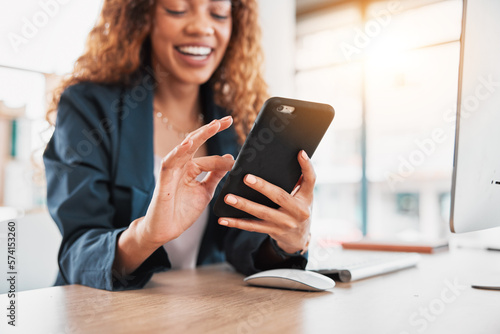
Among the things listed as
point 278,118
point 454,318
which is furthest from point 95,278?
point 454,318

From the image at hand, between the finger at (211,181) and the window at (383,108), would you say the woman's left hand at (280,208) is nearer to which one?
the finger at (211,181)

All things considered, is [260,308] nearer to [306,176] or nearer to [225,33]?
[306,176]

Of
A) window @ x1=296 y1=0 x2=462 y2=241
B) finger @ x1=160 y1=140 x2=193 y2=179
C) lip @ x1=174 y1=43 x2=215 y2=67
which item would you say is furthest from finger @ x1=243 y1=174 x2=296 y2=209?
window @ x1=296 y1=0 x2=462 y2=241

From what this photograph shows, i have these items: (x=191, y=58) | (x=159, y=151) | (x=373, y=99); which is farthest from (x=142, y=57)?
(x=373, y=99)

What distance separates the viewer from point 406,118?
4695 mm

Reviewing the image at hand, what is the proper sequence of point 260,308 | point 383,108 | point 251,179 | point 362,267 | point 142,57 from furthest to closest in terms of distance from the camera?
point 383,108 → point 142,57 → point 362,267 → point 251,179 → point 260,308

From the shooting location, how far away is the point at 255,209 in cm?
84

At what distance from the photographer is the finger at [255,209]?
0.82 m

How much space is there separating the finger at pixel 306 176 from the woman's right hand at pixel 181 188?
0.14 m

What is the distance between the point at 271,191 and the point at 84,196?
51 cm

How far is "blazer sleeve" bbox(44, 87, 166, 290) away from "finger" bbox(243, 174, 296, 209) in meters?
0.28

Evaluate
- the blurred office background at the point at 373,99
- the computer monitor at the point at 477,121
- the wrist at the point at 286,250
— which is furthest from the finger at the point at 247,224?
the blurred office background at the point at 373,99

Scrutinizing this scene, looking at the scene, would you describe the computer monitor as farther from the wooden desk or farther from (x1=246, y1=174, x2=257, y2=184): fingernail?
(x1=246, y1=174, x2=257, y2=184): fingernail

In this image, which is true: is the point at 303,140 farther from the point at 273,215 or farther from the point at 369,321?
the point at 369,321
